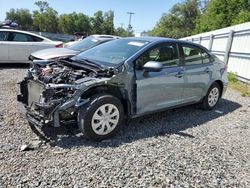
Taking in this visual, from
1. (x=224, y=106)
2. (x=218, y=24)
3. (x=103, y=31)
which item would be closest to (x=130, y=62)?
(x=224, y=106)

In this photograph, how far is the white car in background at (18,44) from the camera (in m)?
10.2

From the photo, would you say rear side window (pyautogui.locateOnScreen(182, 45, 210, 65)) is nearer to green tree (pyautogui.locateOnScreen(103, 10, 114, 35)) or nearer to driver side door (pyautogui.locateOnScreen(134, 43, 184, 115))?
driver side door (pyautogui.locateOnScreen(134, 43, 184, 115))

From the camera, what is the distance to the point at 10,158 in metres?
3.42

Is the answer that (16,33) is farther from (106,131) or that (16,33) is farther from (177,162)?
(177,162)

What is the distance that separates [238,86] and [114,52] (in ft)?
20.1

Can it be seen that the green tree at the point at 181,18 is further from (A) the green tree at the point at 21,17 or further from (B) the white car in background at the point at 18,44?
(B) the white car in background at the point at 18,44

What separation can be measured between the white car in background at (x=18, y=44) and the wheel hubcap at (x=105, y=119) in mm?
7335

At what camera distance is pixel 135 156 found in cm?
366

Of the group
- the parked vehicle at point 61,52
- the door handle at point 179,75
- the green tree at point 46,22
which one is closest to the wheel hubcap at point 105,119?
the door handle at point 179,75

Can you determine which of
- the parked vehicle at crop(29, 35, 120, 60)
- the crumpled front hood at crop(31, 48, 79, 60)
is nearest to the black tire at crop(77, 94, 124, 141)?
the parked vehicle at crop(29, 35, 120, 60)

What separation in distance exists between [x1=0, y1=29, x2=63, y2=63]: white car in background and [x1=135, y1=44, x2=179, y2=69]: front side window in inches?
264

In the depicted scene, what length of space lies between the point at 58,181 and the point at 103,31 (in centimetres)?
6916

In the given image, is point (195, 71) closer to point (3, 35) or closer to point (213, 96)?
point (213, 96)

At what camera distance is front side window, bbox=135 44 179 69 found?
449 centimetres
